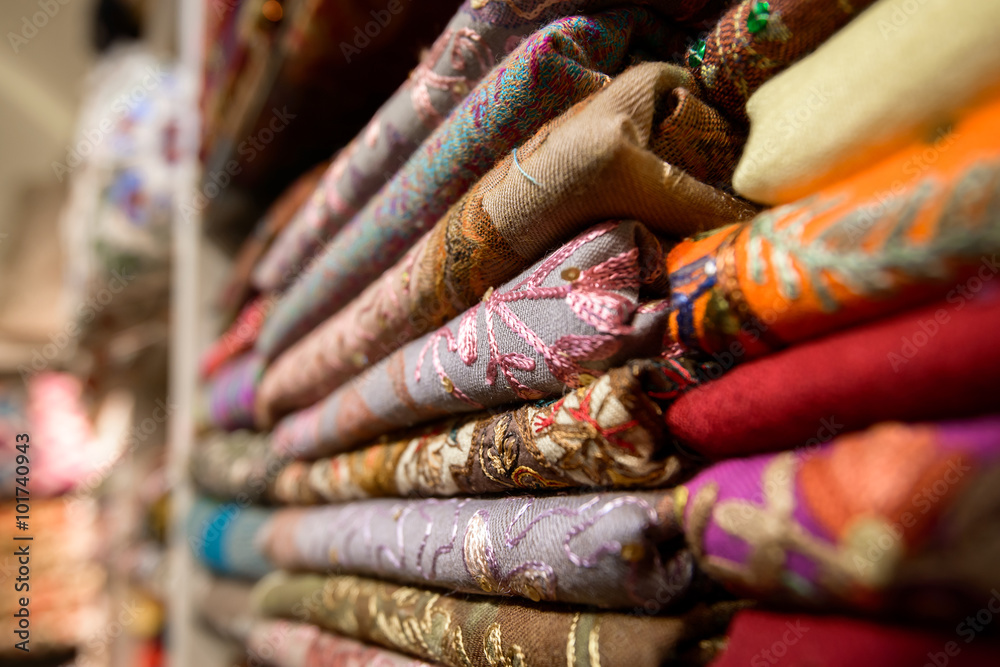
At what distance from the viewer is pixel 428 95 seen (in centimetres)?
39

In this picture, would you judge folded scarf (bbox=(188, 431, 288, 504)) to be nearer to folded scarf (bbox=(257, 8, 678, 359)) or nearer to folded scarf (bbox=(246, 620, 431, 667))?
folded scarf (bbox=(246, 620, 431, 667))

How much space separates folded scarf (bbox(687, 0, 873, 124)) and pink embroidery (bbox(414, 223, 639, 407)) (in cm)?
11

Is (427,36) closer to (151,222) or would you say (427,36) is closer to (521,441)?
(521,441)

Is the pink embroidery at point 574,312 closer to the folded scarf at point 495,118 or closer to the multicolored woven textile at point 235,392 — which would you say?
the folded scarf at point 495,118

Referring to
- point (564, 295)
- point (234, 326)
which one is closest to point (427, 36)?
point (564, 295)

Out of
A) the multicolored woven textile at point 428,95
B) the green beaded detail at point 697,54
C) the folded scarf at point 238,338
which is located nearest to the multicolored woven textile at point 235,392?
the folded scarf at point 238,338

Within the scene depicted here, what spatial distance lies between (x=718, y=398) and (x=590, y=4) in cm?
23

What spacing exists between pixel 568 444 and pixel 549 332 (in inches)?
2.3

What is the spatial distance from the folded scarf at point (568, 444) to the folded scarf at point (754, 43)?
0.51ft

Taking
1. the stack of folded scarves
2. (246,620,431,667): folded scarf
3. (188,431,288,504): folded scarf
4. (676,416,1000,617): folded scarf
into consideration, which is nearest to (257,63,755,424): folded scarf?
the stack of folded scarves

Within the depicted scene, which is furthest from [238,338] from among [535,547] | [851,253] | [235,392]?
[851,253]

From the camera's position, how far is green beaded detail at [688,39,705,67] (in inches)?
11.7

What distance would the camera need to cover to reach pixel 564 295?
273 millimetres

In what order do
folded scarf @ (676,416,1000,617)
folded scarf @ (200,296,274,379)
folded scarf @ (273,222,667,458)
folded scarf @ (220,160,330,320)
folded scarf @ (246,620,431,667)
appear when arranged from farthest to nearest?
folded scarf @ (200,296,274,379) → folded scarf @ (220,160,330,320) → folded scarf @ (246,620,431,667) → folded scarf @ (273,222,667,458) → folded scarf @ (676,416,1000,617)
